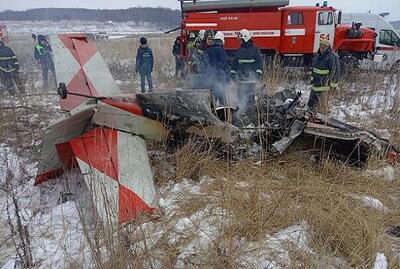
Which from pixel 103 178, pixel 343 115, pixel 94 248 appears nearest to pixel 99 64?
pixel 103 178

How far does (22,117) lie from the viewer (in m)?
5.62

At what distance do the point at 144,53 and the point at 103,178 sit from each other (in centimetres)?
691

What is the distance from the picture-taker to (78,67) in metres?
3.91

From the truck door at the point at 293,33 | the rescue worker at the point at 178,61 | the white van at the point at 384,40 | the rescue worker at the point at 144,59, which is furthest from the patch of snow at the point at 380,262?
the white van at the point at 384,40

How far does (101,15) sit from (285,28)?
7059cm

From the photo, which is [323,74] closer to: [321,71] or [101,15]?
[321,71]

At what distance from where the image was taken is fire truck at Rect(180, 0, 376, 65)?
11.8 m

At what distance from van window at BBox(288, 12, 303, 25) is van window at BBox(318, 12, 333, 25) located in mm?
675

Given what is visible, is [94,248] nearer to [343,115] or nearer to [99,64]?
[99,64]

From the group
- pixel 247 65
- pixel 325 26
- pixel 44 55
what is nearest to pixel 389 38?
pixel 325 26

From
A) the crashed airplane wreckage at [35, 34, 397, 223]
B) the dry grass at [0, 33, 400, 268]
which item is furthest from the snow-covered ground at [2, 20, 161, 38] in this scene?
the dry grass at [0, 33, 400, 268]

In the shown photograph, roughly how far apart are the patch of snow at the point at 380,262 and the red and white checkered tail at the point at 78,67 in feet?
10.2

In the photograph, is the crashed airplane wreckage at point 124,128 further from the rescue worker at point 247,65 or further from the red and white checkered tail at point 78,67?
the rescue worker at point 247,65

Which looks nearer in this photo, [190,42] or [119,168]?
[119,168]
